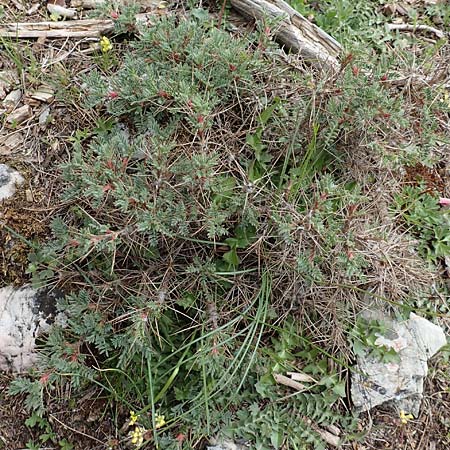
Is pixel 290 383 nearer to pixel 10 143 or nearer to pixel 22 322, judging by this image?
pixel 22 322

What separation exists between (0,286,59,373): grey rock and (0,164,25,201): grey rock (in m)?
0.52

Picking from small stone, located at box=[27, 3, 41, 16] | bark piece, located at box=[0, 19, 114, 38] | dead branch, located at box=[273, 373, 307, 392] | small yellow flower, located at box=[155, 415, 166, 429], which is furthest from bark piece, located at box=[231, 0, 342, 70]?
small yellow flower, located at box=[155, 415, 166, 429]

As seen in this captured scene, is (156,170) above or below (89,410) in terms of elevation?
above

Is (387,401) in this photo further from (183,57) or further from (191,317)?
(183,57)

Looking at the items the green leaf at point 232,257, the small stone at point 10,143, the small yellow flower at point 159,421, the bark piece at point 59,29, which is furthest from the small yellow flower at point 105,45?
the small yellow flower at point 159,421

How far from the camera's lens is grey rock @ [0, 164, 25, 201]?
288cm

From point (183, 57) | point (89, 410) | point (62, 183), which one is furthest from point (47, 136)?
point (89, 410)

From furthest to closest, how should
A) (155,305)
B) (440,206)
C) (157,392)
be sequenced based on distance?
(440,206)
(157,392)
(155,305)

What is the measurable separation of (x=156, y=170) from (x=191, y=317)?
30.5 inches

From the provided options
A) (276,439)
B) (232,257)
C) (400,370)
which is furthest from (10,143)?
(400,370)

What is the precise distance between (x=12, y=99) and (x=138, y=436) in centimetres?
199

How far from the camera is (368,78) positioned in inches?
106

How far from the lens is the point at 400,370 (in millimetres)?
2803

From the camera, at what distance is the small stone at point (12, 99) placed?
3059 millimetres
